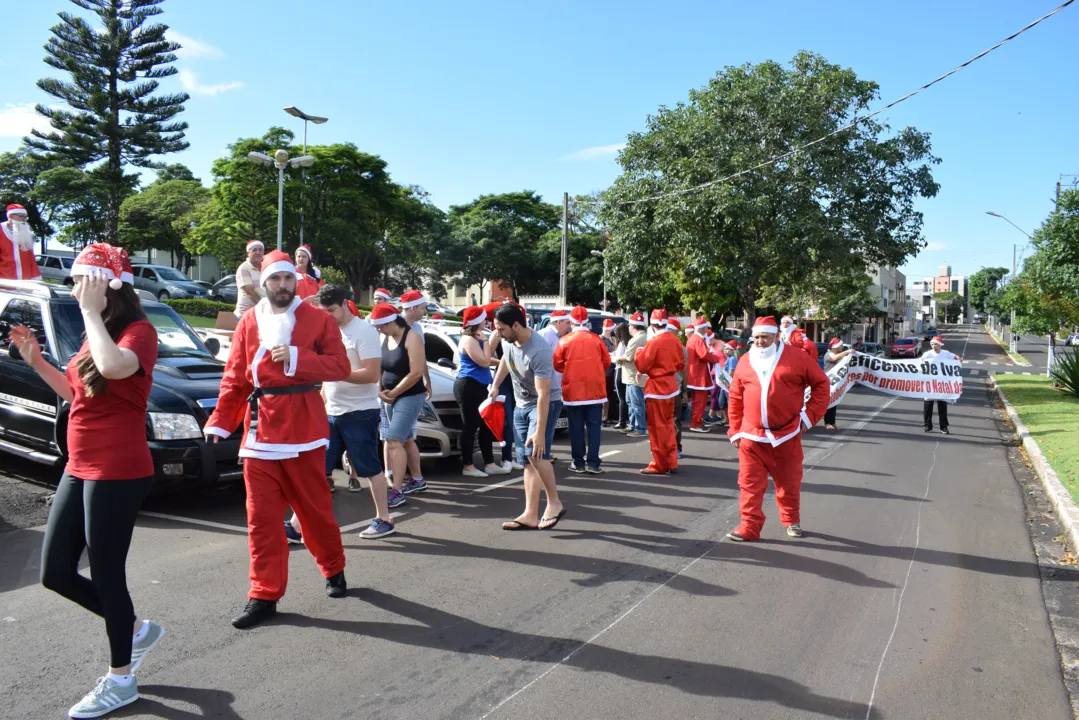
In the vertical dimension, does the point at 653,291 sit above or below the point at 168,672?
above

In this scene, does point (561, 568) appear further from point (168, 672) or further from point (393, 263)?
point (393, 263)

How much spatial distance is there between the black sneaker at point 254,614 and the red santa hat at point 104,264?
197 centimetres

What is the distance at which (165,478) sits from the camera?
6.73m

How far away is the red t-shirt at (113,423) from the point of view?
3.47 m

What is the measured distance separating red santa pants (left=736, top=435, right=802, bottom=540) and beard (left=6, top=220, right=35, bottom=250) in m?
6.31

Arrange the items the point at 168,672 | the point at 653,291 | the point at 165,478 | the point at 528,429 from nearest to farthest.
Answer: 1. the point at 168,672
2. the point at 165,478
3. the point at 528,429
4. the point at 653,291

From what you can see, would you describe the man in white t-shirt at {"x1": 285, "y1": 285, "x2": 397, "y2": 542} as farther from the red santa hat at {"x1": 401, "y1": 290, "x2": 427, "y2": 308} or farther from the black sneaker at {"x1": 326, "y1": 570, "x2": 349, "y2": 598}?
the red santa hat at {"x1": 401, "y1": 290, "x2": 427, "y2": 308}

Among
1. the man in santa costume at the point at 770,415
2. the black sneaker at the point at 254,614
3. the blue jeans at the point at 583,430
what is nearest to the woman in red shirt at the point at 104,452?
the black sneaker at the point at 254,614

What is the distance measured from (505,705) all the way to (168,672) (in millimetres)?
1671

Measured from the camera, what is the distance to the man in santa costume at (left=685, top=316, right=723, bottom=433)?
13.3 meters

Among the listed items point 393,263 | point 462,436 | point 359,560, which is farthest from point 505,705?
point 393,263

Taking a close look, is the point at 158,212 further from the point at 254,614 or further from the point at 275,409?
the point at 254,614

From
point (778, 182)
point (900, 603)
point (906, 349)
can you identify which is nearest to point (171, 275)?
point (778, 182)

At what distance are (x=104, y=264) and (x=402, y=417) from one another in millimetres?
3727
